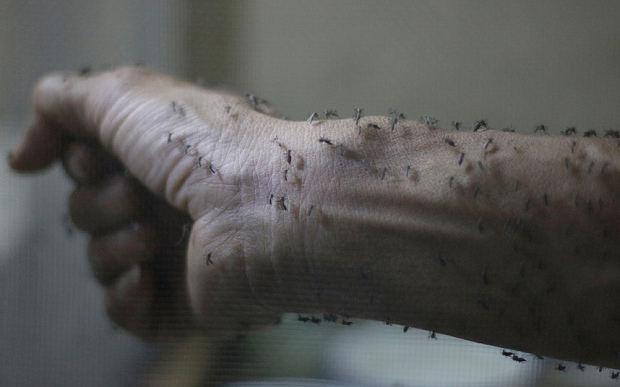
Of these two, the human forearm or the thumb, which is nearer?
the human forearm

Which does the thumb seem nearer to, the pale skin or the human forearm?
the pale skin

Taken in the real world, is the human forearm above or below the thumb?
below

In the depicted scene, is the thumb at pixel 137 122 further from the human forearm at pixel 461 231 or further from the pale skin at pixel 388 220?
the human forearm at pixel 461 231

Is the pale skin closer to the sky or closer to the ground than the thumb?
closer to the ground

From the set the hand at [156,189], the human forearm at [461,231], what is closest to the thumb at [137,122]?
the hand at [156,189]

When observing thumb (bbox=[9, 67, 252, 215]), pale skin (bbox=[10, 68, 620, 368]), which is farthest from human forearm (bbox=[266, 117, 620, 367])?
thumb (bbox=[9, 67, 252, 215])

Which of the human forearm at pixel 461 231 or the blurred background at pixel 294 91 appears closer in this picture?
the human forearm at pixel 461 231

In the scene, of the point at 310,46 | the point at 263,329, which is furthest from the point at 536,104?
the point at 263,329

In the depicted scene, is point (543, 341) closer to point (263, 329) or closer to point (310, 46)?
point (263, 329)
